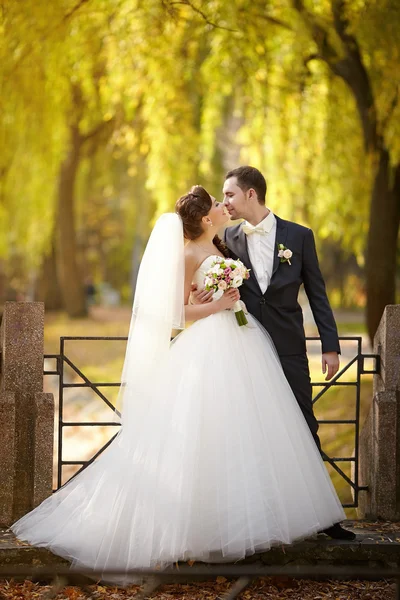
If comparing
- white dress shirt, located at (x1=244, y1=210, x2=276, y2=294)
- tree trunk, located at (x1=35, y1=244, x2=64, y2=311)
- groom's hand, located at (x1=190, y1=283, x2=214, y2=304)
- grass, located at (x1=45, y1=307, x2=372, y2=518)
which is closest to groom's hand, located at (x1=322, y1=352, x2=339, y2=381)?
white dress shirt, located at (x1=244, y1=210, x2=276, y2=294)

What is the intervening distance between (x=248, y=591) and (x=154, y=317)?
1.46 metres

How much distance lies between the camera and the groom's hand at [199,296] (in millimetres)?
4312

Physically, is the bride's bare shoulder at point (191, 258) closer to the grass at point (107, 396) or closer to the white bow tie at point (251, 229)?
the white bow tie at point (251, 229)

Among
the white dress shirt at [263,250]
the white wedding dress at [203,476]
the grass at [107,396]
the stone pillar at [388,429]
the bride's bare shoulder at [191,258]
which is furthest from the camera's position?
the grass at [107,396]

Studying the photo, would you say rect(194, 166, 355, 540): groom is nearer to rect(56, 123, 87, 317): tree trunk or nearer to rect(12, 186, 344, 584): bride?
rect(12, 186, 344, 584): bride

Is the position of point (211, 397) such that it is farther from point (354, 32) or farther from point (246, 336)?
point (354, 32)

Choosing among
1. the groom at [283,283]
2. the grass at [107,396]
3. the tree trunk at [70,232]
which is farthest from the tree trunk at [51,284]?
the groom at [283,283]

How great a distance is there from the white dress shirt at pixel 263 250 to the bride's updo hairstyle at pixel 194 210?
31 cm

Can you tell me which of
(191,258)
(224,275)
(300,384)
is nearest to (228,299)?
(224,275)

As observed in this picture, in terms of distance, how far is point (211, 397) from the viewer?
4070mm

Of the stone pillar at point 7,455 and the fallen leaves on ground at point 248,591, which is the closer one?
the fallen leaves on ground at point 248,591

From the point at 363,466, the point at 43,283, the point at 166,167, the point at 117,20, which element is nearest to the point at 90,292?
the point at 43,283

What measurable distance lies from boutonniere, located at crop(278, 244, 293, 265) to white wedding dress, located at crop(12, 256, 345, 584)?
0.38 metres

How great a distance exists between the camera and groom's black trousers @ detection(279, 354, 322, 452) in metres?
4.38
